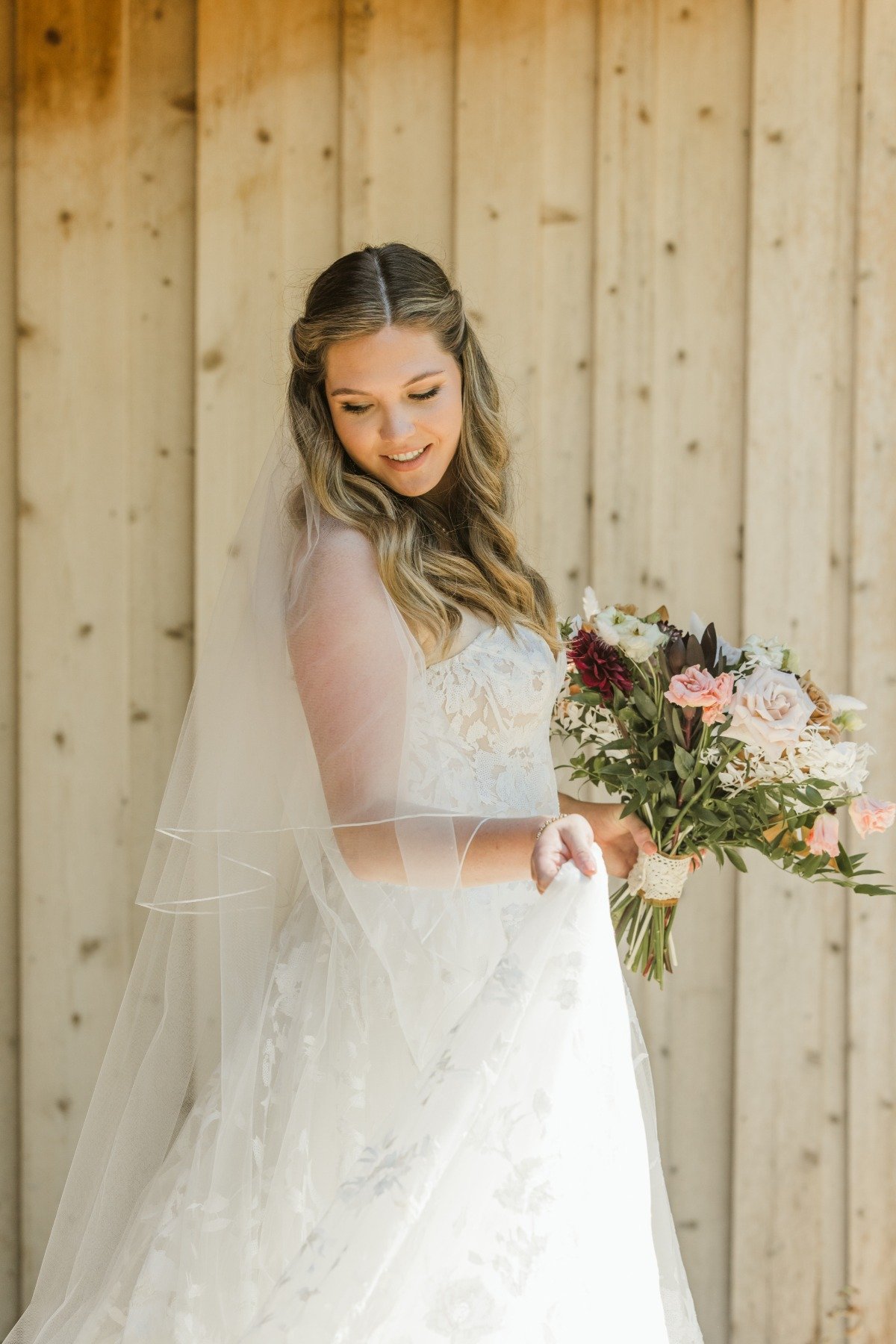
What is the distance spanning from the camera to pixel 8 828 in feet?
9.30

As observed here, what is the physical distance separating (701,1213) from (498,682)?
1664 millimetres

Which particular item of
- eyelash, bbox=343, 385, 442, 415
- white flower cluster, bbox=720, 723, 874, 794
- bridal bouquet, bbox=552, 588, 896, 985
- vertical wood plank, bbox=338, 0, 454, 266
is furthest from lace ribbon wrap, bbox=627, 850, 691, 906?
vertical wood plank, bbox=338, 0, 454, 266

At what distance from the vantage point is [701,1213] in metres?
2.78

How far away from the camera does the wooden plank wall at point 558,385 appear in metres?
2.71

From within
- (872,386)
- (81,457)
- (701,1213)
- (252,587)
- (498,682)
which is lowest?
(701,1213)

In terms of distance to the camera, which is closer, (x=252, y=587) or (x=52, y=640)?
(x=252, y=587)

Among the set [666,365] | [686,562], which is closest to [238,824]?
[686,562]

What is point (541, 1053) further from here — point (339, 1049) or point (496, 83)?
point (496, 83)

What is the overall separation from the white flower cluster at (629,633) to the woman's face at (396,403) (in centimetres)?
38

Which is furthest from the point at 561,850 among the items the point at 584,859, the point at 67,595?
the point at 67,595

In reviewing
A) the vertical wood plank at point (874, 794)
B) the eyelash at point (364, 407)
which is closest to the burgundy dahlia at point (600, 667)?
the eyelash at point (364, 407)

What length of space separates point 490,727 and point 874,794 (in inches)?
51.6

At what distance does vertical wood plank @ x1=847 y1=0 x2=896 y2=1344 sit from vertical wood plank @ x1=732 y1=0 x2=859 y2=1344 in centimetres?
3

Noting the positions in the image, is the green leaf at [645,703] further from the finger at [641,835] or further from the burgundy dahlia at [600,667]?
the finger at [641,835]
